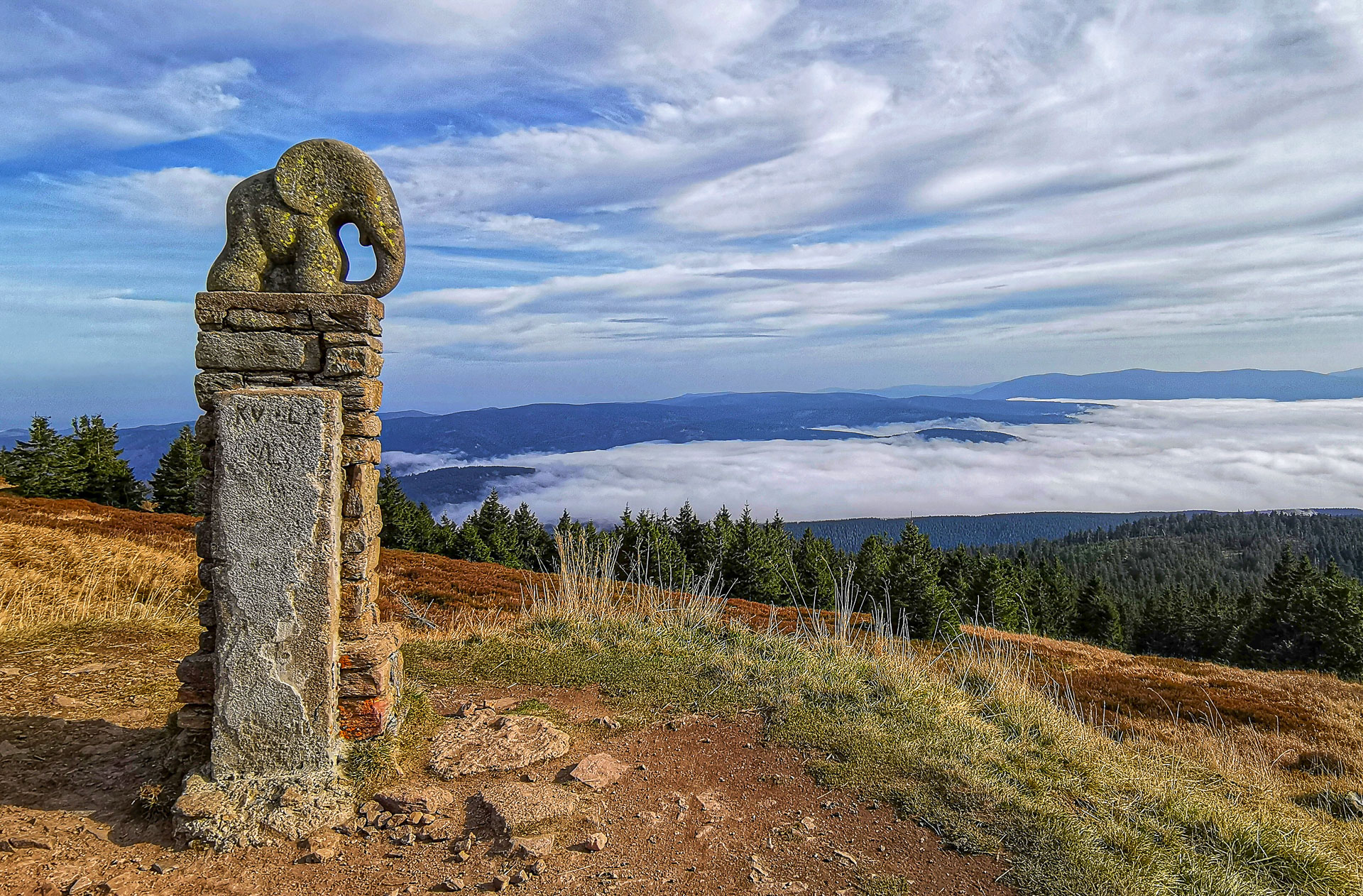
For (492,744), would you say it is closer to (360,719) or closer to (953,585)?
(360,719)

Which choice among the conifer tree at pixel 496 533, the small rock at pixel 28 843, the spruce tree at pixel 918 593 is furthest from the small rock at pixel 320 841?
the conifer tree at pixel 496 533

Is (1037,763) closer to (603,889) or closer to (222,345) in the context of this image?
(603,889)

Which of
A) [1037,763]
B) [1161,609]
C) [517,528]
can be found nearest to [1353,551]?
[1161,609]

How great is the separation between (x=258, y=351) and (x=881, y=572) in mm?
45665

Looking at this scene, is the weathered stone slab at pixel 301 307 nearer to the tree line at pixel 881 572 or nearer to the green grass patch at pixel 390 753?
the green grass patch at pixel 390 753

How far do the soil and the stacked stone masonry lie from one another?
0.67 m

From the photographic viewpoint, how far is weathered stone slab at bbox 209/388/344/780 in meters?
4.55

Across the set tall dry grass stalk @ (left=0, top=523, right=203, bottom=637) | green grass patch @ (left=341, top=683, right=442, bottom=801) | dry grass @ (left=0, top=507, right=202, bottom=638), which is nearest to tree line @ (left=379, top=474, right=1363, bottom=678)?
dry grass @ (left=0, top=507, right=202, bottom=638)

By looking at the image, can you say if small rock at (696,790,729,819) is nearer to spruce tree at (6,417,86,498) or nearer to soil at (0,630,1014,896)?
soil at (0,630,1014,896)

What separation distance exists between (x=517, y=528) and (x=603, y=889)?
54.9 metres

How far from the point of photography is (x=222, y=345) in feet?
15.8

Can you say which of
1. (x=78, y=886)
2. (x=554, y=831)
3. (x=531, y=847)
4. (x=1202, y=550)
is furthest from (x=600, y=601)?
(x=1202, y=550)

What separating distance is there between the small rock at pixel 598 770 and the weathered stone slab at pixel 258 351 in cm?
345

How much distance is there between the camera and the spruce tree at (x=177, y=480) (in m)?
44.1
